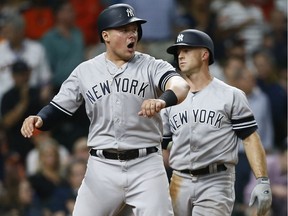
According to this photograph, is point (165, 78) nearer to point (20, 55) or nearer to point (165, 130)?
point (165, 130)

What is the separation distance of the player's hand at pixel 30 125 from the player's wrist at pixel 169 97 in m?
0.89

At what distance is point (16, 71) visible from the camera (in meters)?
10.9

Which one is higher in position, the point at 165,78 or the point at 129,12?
the point at 129,12

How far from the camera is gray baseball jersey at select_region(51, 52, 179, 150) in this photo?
6148mm

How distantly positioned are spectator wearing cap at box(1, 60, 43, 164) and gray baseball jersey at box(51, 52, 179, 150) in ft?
15.5

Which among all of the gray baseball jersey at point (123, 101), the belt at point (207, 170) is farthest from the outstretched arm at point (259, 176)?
the gray baseball jersey at point (123, 101)

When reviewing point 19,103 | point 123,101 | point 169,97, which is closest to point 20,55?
point 19,103

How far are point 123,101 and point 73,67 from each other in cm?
518

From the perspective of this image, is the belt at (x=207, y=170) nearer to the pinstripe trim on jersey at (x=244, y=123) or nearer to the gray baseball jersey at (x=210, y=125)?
the gray baseball jersey at (x=210, y=125)

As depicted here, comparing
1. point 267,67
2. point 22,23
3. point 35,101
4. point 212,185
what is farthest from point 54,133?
point 212,185

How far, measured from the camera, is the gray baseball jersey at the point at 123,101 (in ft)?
20.2

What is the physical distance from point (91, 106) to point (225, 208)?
1.23 metres

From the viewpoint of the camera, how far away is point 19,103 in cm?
1091

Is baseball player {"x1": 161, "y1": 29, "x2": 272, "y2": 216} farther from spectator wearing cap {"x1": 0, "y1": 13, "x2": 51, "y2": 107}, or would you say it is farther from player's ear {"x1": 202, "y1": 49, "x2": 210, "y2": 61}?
spectator wearing cap {"x1": 0, "y1": 13, "x2": 51, "y2": 107}
